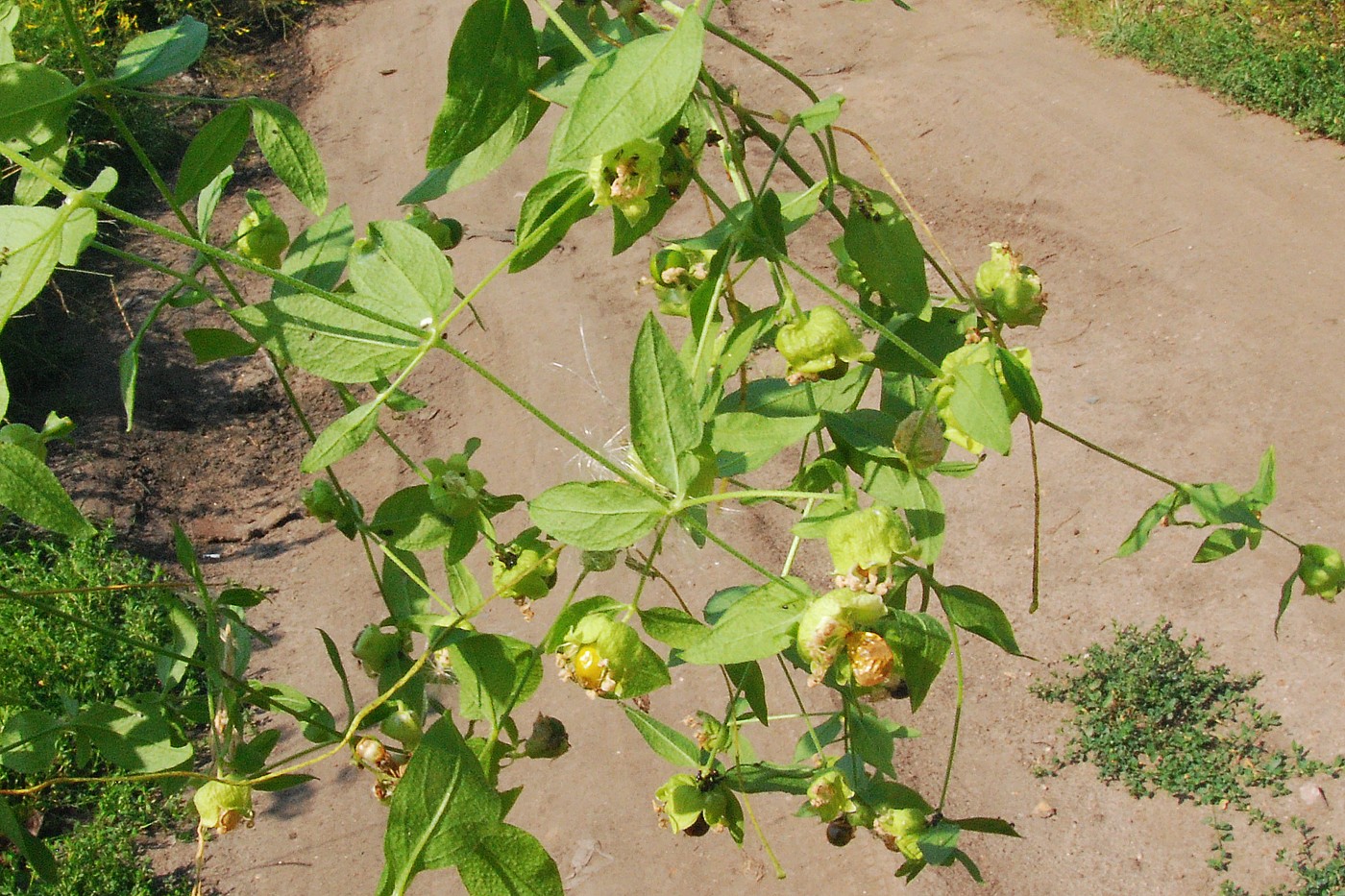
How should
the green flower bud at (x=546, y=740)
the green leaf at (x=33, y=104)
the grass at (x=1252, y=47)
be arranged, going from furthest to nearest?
the grass at (x=1252, y=47), the green flower bud at (x=546, y=740), the green leaf at (x=33, y=104)

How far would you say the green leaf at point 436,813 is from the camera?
65 cm

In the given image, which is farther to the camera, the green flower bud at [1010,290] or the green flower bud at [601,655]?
the green flower bud at [1010,290]

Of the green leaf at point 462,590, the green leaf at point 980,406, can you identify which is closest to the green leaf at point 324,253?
the green leaf at point 462,590

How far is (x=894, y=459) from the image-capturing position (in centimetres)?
79

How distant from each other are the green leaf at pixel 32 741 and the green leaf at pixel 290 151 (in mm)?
578

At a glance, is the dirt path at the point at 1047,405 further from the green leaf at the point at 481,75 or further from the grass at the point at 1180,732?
the green leaf at the point at 481,75

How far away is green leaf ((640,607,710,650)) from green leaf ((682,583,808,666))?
11 centimetres

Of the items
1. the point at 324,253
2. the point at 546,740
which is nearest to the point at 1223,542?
the point at 546,740

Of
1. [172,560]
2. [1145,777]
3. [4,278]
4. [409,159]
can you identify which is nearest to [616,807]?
[1145,777]

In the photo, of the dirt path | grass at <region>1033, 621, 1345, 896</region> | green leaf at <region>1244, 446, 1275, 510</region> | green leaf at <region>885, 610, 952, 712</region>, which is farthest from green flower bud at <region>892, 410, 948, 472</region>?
grass at <region>1033, 621, 1345, 896</region>

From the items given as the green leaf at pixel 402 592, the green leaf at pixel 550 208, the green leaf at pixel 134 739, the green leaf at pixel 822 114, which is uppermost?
the green leaf at pixel 822 114

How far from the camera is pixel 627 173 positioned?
712mm

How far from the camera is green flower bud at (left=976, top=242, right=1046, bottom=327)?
87 cm

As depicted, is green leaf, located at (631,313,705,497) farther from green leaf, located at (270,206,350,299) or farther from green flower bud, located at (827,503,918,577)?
green leaf, located at (270,206,350,299)
